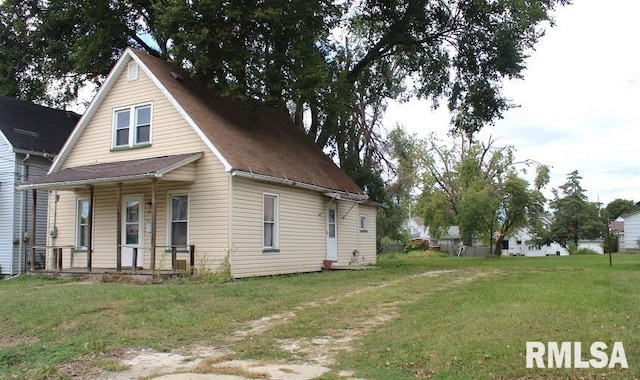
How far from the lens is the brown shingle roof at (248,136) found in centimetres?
1567

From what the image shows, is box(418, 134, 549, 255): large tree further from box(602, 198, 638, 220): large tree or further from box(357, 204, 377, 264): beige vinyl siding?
box(602, 198, 638, 220): large tree

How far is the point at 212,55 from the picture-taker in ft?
57.4

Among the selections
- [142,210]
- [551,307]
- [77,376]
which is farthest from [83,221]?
[551,307]

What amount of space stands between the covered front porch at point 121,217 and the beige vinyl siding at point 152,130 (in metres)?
0.46

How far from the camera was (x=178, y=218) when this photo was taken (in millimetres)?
15672

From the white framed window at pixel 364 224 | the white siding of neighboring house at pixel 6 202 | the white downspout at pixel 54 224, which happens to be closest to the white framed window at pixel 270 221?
the white framed window at pixel 364 224

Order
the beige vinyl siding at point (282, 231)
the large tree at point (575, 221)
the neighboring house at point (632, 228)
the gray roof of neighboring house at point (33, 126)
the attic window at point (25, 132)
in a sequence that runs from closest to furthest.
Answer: the beige vinyl siding at point (282, 231)
the gray roof of neighboring house at point (33, 126)
the attic window at point (25, 132)
the neighboring house at point (632, 228)
the large tree at point (575, 221)

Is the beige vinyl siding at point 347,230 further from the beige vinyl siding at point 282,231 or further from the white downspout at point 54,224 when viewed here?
the white downspout at point 54,224

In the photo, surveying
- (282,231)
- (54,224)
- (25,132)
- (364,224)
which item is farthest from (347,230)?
(25,132)

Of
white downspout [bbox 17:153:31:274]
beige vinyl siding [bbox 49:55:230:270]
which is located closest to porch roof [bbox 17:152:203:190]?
beige vinyl siding [bbox 49:55:230:270]

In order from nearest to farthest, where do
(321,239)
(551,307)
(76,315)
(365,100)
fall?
(551,307) → (76,315) → (321,239) → (365,100)

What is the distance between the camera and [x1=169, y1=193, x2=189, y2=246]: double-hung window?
15.5 metres

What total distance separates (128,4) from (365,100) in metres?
12.0

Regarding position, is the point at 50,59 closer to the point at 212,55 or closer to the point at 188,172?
the point at 212,55
